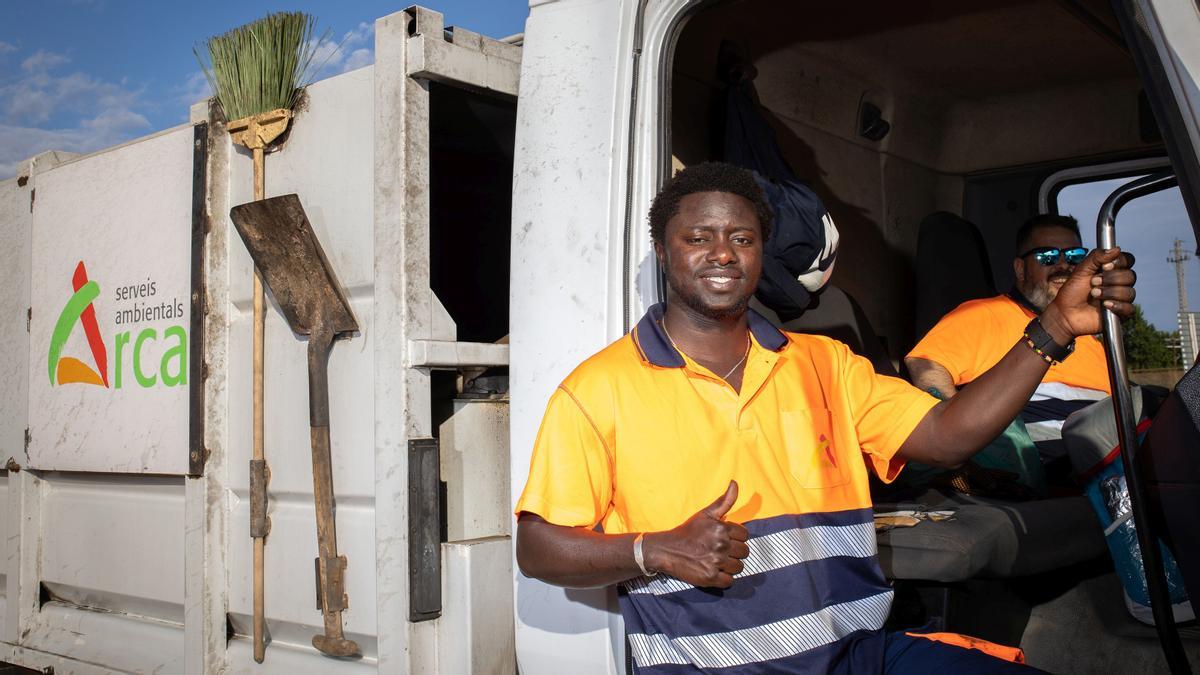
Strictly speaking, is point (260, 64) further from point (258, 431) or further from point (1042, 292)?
point (1042, 292)

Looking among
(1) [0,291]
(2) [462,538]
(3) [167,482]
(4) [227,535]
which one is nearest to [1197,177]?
(2) [462,538]

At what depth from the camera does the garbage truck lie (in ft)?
7.44

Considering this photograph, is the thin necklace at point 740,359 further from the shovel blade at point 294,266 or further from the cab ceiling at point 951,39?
the cab ceiling at point 951,39

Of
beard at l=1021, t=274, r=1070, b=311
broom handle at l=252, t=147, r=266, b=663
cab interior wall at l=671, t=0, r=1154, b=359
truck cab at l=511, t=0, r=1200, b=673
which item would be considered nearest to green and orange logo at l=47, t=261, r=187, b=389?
broom handle at l=252, t=147, r=266, b=663

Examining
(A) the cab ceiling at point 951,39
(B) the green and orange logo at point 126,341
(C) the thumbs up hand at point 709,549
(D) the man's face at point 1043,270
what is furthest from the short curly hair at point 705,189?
(D) the man's face at point 1043,270

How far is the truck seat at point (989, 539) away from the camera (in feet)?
7.37

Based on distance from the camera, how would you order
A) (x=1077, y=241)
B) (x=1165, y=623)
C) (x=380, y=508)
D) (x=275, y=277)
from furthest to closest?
(x=1077, y=241), (x=275, y=277), (x=380, y=508), (x=1165, y=623)

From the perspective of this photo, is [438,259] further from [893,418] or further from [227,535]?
[893,418]

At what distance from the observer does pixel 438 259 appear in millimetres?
3049

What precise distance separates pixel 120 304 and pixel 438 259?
94 centimetres

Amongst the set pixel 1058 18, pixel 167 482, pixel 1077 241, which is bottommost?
pixel 167 482

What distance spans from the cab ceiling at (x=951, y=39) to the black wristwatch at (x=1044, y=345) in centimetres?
109

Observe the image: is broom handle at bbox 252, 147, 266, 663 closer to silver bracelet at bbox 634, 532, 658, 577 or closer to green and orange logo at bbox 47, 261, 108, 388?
green and orange logo at bbox 47, 261, 108, 388

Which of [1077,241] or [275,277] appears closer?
[275,277]
